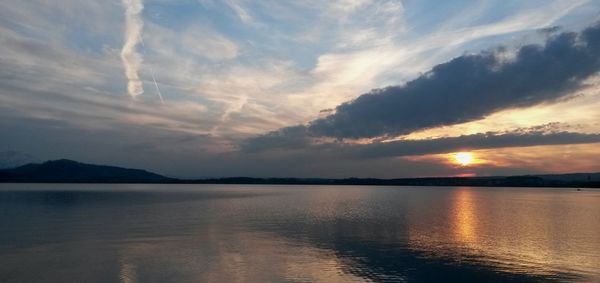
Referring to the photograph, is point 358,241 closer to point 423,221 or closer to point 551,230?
point 423,221

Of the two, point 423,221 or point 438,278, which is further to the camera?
point 423,221

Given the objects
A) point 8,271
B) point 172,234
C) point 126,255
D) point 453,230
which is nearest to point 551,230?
point 453,230

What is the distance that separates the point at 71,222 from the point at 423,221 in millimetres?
43078

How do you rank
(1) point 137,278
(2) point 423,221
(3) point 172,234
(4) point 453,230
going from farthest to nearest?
(2) point 423,221
(4) point 453,230
(3) point 172,234
(1) point 137,278

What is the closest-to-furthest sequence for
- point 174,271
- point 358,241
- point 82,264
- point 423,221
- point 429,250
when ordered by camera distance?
point 174,271
point 82,264
point 429,250
point 358,241
point 423,221

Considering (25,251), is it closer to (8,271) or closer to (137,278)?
(8,271)

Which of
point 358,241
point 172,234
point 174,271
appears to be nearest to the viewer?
point 174,271

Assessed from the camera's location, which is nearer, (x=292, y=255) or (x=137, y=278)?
(x=137, y=278)

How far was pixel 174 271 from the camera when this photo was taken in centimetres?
2573

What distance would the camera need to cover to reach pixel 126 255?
30.4 m

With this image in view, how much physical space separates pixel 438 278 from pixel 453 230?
24.5 metres

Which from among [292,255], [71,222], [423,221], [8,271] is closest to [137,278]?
[8,271]

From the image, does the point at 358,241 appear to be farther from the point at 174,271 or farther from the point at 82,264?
the point at 82,264

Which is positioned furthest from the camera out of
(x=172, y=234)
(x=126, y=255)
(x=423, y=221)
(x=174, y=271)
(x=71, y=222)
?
(x=423, y=221)
